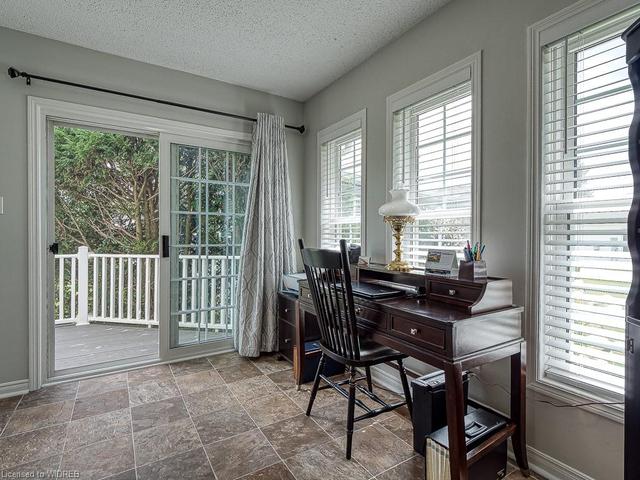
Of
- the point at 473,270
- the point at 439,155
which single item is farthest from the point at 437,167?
the point at 473,270

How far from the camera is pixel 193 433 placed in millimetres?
1996

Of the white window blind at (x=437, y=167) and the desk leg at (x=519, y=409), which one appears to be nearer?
the desk leg at (x=519, y=409)

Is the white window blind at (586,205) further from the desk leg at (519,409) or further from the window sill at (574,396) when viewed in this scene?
the desk leg at (519,409)

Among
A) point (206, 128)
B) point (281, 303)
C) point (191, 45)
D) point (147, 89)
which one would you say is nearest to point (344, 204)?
point (281, 303)

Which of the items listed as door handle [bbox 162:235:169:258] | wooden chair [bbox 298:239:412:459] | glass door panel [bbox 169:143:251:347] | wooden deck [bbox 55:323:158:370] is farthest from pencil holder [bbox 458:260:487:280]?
wooden deck [bbox 55:323:158:370]

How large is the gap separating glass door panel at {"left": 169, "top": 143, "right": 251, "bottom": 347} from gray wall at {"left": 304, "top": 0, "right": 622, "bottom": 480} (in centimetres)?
178

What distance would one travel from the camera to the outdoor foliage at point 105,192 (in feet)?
15.8

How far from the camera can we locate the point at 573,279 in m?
1.59

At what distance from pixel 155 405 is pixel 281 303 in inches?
51.1

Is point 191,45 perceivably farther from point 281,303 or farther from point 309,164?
point 281,303

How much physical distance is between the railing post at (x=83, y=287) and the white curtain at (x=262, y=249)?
7.52ft

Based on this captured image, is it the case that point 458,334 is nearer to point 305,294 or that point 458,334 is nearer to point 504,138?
point 504,138

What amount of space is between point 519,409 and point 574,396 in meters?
0.24

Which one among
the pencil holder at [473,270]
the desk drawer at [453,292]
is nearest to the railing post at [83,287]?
the desk drawer at [453,292]
